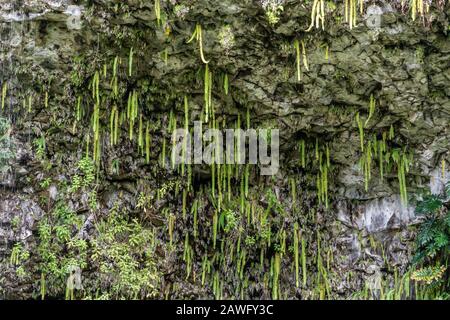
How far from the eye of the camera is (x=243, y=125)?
6160 millimetres

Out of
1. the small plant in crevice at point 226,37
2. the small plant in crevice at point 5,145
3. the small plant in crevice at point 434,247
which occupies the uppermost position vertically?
the small plant in crevice at point 226,37

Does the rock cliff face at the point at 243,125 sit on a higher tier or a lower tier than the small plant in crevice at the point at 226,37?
lower

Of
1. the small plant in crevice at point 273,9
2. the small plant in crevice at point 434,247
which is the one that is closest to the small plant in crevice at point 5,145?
the small plant in crevice at point 273,9

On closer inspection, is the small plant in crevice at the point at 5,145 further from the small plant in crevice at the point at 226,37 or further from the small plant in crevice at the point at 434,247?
the small plant in crevice at the point at 434,247

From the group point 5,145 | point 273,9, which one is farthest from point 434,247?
point 5,145

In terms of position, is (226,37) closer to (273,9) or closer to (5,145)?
(273,9)

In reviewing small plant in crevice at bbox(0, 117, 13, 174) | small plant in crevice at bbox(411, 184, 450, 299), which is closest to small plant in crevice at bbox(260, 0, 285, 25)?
small plant in crevice at bbox(411, 184, 450, 299)

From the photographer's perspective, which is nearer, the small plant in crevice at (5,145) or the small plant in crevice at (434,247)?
the small plant in crevice at (434,247)

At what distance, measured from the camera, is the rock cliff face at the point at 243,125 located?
5.26m

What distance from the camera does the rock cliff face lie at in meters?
5.26

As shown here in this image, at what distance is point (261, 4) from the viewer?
5027mm

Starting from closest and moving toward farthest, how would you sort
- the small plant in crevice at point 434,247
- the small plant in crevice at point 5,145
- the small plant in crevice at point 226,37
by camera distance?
the small plant in crevice at point 226,37 < the small plant in crevice at point 434,247 < the small plant in crevice at point 5,145

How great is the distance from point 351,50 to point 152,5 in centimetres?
201
